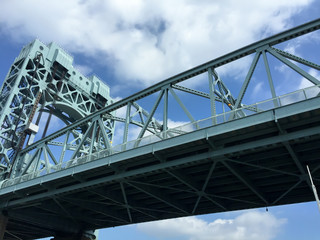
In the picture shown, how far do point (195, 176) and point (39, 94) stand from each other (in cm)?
2975

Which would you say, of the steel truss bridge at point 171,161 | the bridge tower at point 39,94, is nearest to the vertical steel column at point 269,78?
the steel truss bridge at point 171,161

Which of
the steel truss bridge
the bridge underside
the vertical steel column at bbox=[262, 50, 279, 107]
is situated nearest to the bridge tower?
the steel truss bridge

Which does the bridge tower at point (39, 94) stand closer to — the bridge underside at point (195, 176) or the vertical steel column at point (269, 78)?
the bridge underside at point (195, 176)

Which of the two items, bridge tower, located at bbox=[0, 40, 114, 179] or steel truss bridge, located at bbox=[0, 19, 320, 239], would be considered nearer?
steel truss bridge, located at bbox=[0, 19, 320, 239]

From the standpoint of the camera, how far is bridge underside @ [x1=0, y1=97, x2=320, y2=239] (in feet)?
57.0

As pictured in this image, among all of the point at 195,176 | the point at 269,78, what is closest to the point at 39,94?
the point at 195,176

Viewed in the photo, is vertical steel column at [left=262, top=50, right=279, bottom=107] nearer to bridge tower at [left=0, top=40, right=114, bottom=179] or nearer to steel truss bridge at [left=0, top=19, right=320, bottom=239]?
steel truss bridge at [left=0, top=19, right=320, bottom=239]

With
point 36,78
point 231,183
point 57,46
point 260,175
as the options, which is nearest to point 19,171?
point 36,78

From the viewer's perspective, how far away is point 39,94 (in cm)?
4419

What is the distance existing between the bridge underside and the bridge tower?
1072 centimetres

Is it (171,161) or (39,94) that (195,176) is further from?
(39,94)

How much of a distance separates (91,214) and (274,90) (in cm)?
2732

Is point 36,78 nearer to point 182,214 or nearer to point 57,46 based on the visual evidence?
point 57,46

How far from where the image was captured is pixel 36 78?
45.1m
